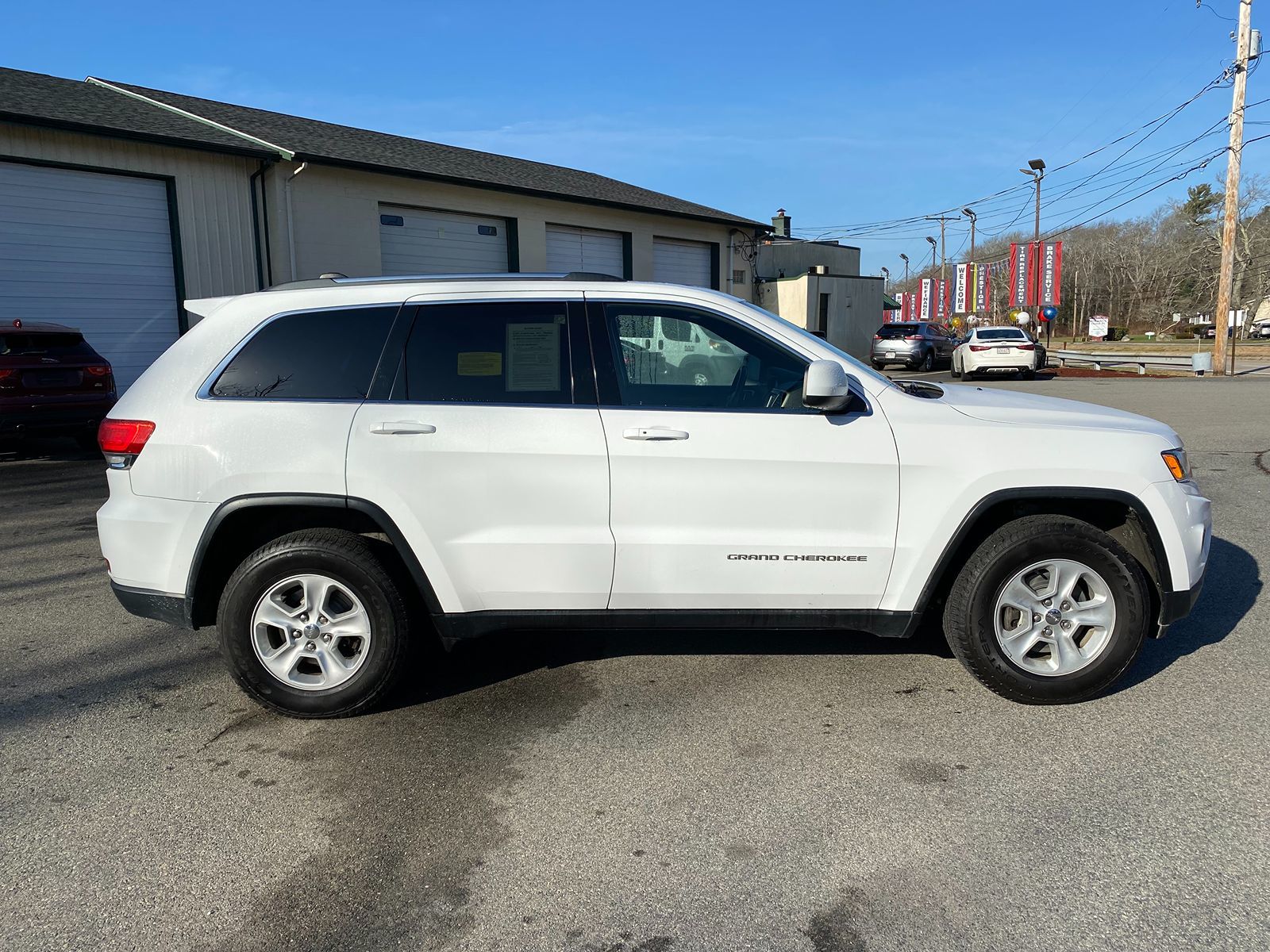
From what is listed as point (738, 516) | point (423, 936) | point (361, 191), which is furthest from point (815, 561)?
point (361, 191)

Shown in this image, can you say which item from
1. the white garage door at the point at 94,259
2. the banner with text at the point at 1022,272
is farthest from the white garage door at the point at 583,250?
the banner with text at the point at 1022,272

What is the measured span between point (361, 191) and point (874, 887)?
1617 cm

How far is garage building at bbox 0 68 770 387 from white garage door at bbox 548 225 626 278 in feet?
0.14

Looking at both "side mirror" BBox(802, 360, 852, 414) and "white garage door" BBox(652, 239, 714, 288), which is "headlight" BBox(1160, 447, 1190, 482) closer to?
"side mirror" BBox(802, 360, 852, 414)

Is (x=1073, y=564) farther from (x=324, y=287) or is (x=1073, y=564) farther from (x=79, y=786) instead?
(x=79, y=786)

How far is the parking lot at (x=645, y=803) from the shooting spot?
8.22ft

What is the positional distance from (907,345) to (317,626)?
94.3 ft

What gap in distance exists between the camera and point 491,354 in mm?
3836

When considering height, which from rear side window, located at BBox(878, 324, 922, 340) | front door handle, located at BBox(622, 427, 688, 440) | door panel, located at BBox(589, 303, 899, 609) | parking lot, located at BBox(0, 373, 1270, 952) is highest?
rear side window, located at BBox(878, 324, 922, 340)

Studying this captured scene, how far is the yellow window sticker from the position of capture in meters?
3.81

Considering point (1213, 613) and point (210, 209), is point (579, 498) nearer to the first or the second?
point (1213, 613)

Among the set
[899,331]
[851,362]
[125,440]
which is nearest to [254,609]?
[125,440]

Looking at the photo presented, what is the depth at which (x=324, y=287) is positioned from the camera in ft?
13.0

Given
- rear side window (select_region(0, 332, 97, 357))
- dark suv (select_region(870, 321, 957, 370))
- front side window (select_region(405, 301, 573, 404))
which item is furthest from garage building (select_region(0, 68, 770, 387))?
dark suv (select_region(870, 321, 957, 370))
